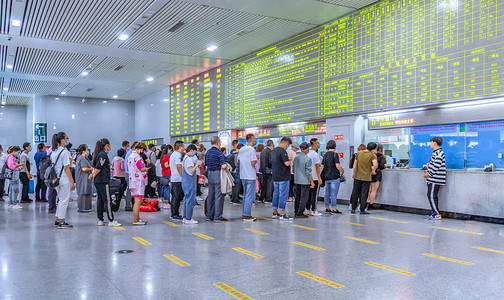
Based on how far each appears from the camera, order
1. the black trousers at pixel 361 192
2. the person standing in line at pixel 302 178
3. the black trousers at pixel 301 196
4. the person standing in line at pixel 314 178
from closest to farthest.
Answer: the person standing in line at pixel 302 178 → the black trousers at pixel 301 196 → the person standing in line at pixel 314 178 → the black trousers at pixel 361 192

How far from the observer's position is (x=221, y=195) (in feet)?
25.5

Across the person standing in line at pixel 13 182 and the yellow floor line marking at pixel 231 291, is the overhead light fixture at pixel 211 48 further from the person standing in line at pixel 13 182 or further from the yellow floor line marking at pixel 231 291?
the yellow floor line marking at pixel 231 291

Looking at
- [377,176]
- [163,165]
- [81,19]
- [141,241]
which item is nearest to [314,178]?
[377,176]

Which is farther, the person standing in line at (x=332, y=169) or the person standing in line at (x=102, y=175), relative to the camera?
the person standing in line at (x=332, y=169)

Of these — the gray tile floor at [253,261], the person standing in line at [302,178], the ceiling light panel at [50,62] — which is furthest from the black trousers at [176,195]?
the ceiling light panel at [50,62]

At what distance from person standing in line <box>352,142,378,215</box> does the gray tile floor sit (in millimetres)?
1106

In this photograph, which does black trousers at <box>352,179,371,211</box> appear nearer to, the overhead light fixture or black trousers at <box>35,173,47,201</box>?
the overhead light fixture

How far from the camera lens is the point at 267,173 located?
10.6 m

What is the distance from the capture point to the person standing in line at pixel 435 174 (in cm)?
783

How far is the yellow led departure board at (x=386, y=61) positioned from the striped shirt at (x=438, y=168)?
1080mm

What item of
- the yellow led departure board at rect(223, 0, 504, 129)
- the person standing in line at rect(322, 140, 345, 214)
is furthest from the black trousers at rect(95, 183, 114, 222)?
the yellow led departure board at rect(223, 0, 504, 129)

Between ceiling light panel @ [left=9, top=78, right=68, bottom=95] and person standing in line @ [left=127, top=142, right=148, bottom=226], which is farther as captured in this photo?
ceiling light panel @ [left=9, top=78, right=68, bottom=95]

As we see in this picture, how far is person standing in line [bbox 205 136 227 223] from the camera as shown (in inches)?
295

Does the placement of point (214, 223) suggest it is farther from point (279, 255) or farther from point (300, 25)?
point (300, 25)
